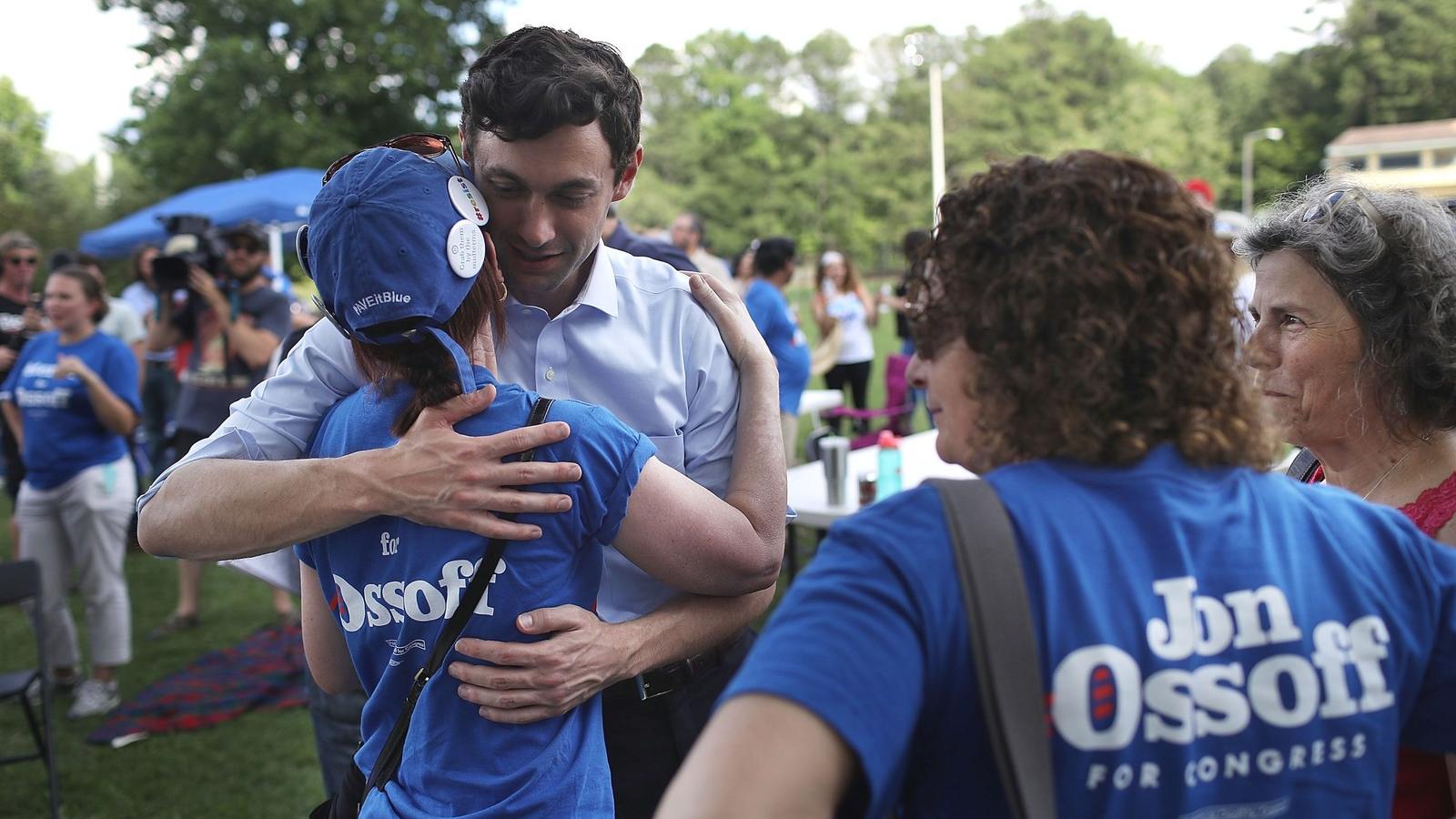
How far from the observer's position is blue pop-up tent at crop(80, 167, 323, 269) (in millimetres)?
12273

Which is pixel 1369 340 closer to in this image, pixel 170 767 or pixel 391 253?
pixel 391 253

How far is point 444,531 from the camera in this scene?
4.68 feet

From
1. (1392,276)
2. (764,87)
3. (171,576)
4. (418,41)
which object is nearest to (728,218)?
(764,87)

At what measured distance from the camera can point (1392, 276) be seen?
1.88 metres

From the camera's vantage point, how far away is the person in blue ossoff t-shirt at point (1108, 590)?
915mm

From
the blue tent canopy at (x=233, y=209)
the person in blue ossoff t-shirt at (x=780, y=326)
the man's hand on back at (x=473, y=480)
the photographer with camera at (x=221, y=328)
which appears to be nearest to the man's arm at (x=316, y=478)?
the man's hand on back at (x=473, y=480)

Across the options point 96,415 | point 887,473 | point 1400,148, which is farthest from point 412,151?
point 1400,148

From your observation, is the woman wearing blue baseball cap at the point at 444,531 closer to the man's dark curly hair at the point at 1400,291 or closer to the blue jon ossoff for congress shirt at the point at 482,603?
the blue jon ossoff for congress shirt at the point at 482,603

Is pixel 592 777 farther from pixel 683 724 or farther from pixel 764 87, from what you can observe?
pixel 764 87

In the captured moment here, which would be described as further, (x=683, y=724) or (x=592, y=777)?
(x=683, y=724)

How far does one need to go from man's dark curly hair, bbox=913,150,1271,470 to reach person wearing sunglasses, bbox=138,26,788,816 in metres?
0.59

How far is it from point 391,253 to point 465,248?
0.10 m

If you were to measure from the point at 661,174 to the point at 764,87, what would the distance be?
1252 cm

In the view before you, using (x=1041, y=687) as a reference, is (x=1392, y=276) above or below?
above
